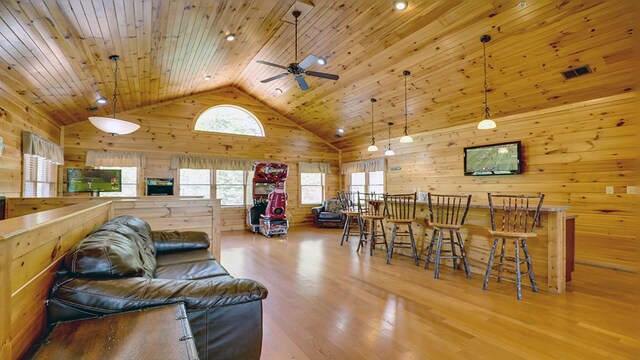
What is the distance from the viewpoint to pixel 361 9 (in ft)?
13.4

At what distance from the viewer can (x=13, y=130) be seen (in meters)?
4.05

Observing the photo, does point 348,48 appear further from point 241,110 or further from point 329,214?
point 329,214

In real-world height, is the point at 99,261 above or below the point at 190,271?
above

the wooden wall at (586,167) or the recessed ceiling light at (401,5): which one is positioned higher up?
the recessed ceiling light at (401,5)

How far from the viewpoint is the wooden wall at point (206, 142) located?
6.70 metres

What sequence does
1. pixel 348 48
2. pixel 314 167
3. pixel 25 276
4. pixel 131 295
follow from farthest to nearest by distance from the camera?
pixel 314 167 < pixel 348 48 < pixel 131 295 < pixel 25 276

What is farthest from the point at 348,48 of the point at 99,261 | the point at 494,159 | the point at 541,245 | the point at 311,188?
the point at 311,188

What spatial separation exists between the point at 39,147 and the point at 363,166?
22.4ft

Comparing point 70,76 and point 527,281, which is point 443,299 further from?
point 70,76

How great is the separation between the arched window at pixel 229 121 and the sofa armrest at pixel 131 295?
691cm

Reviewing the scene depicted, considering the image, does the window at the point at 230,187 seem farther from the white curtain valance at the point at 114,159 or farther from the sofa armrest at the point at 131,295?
the sofa armrest at the point at 131,295

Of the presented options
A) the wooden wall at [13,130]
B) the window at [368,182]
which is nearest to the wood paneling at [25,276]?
the wooden wall at [13,130]

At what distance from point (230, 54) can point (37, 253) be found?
4.77 metres

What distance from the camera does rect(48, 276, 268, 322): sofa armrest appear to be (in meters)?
1.28
